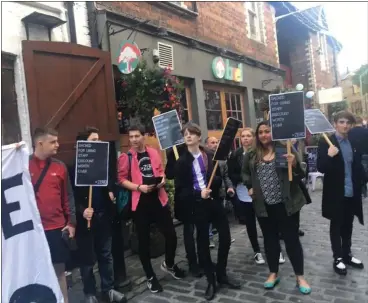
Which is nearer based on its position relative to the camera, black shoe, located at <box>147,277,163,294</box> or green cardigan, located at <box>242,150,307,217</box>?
green cardigan, located at <box>242,150,307,217</box>

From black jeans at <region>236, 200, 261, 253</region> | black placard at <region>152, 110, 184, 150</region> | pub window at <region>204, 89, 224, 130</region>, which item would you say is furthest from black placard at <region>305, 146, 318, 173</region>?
black placard at <region>152, 110, 184, 150</region>

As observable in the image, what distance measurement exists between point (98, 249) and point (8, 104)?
2.66m

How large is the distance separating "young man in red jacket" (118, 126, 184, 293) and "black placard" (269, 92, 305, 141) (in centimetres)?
133

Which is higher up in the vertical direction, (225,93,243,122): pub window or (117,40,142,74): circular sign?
(117,40,142,74): circular sign

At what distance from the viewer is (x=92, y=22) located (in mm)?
6414

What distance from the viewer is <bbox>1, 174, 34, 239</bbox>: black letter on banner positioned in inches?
100

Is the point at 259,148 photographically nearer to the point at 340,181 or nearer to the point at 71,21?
the point at 340,181

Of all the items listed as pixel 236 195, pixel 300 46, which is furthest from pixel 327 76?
pixel 236 195

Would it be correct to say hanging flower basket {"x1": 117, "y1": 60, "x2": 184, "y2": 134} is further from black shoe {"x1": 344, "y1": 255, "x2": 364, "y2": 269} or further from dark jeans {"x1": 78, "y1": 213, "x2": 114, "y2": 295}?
black shoe {"x1": 344, "y1": 255, "x2": 364, "y2": 269}

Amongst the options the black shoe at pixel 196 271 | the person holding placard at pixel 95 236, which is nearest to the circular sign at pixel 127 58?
the person holding placard at pixel 95 236

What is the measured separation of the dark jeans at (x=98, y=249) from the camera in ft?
11.9

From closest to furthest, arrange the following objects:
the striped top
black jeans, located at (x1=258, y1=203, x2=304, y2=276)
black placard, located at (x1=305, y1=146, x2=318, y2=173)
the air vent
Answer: black jeans, located at (x1=258, y1=203, x2=304, y2=276) → the striped top → the air vent → black placard, located at (x1=305, y1=146, x2=318, y2=173)

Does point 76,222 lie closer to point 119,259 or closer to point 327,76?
point 119,259

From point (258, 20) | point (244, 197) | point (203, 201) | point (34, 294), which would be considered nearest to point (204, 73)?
point (258, 20)
